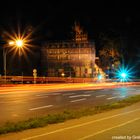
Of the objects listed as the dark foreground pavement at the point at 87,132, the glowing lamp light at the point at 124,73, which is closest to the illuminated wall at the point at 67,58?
the glowing lamp light at the point at 124,73

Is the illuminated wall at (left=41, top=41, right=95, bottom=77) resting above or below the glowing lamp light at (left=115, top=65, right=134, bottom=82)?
above

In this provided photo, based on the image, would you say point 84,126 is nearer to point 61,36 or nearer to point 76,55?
point 76,55

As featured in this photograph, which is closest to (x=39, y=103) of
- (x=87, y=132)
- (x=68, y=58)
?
(x=87, y=132)

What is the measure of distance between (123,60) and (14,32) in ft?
88.7

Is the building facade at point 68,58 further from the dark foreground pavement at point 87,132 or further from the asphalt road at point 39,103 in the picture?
the dark foreground pavement at point 87,132

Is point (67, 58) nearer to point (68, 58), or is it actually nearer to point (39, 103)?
point (68, 58)

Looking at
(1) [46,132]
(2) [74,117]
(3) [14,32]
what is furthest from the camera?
(3) [14,32]

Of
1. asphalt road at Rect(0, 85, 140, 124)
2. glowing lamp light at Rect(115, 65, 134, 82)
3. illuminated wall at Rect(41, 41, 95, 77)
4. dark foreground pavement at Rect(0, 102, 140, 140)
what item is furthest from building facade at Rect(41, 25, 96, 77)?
dark foreground pavement at Rect(0, 102, 140, 140)

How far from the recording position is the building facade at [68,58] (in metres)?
79.2

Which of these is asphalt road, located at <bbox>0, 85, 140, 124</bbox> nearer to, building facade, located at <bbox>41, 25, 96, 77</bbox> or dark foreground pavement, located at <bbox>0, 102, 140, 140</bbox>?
dark foreground pavement, located at <bbox>0, 102, 140, 140</bbox>

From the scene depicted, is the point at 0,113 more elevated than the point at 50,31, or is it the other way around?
the point at 50,31

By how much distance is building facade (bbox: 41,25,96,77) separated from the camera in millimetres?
79250

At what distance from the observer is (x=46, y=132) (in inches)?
467

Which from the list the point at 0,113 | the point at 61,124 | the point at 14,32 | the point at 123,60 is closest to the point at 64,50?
the point at 14,32
